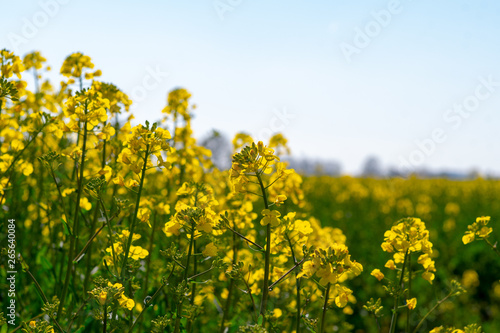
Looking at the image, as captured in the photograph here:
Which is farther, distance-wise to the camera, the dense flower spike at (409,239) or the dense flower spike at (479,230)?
the dense flower spike at (479,230)

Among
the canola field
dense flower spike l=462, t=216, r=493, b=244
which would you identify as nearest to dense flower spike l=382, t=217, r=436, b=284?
the canola field

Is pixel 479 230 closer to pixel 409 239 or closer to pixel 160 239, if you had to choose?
pixel 409 239

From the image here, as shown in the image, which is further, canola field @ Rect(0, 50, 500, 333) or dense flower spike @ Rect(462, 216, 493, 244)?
dense flower spike @ Rect(462, 216, 493, 244)

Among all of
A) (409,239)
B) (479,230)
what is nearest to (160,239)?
(409,239)

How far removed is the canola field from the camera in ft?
5.07

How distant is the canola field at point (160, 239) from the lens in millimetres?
1544

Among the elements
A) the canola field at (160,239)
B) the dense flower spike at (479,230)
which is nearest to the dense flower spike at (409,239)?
the canola field at (160,239)

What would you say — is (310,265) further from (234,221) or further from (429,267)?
(234,221)

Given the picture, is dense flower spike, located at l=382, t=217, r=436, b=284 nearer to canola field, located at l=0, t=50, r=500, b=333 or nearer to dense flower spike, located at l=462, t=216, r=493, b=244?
canola field, located at l=0, t=50, r=500, b=333

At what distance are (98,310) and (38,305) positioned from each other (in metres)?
1.27

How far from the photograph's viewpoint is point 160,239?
2713mm

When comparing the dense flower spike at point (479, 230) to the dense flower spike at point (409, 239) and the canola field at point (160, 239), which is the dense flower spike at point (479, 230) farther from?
the dense flower spike at point (409, 239)

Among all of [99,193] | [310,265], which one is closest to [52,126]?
[99,193]

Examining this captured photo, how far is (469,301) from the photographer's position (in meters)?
5.61
